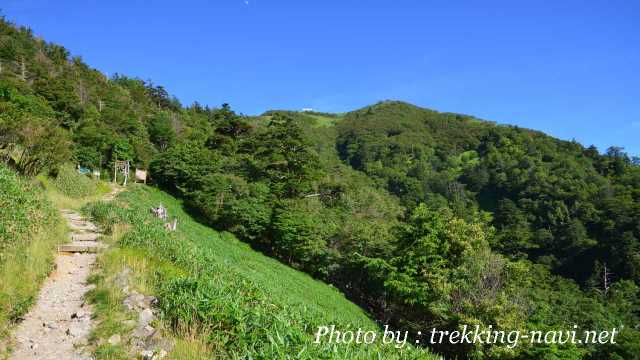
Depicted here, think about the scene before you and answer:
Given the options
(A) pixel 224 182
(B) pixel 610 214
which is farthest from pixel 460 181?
(A) pixel 224 182

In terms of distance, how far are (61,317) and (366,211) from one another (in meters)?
50.0

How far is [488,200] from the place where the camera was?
374 feet

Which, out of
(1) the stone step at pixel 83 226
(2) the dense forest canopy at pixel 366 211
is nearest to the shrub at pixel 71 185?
(2) the dense forest canopy at pixel 366 211

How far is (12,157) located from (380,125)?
161947 mm

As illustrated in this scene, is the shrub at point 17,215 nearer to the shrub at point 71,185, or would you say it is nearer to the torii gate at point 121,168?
the shrub at point 71,185

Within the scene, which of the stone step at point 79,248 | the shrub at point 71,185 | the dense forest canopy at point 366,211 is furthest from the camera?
the dense forest canopy at point 366,211

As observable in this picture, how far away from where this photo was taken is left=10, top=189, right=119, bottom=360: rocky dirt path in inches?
242

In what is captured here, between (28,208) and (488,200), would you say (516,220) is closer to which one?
(488,200)

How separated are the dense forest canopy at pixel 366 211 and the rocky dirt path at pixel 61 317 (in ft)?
41.4

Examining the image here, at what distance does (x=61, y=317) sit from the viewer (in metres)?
7.39

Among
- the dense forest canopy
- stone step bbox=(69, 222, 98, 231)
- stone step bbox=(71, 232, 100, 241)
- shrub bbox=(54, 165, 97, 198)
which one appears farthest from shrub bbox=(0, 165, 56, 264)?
shrub bbox=(54, 165, 97, 198)

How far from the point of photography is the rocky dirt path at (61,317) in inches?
242

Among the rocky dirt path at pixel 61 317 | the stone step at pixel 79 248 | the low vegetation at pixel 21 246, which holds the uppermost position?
the low vegetation at pixel 21 246

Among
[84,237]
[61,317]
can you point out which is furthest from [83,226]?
[61,317]
